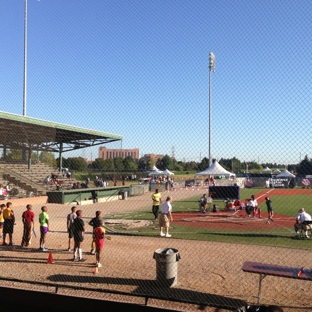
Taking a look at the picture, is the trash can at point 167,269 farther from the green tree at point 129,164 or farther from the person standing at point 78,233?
the green tree at point 129,164

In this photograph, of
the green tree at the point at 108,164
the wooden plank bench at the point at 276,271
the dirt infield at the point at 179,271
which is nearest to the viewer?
the wooden plank bench at the point at 276,271

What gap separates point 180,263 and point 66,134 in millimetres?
11182

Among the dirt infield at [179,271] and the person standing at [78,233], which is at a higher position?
the person standing at [78,233]

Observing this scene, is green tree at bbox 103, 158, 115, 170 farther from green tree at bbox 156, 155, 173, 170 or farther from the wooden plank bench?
the wooden plank bench

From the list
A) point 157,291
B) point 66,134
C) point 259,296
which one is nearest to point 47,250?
point 157,291

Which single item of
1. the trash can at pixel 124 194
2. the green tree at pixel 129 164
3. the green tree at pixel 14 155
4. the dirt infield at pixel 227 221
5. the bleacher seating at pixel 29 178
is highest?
the green tree at pixel 14 155

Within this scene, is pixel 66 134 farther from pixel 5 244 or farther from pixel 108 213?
pixel 5 244

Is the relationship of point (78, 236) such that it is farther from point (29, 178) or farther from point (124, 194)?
point (124, 194)

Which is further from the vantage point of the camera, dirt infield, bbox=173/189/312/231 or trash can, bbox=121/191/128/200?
trash can, bbox=121/191/128/200

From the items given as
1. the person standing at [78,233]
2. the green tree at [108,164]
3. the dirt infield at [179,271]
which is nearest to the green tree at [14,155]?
the dirt infield at [179,271]

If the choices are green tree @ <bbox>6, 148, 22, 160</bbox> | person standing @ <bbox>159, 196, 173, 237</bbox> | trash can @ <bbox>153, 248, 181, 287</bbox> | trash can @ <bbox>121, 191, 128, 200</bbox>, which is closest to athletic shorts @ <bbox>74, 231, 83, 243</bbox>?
trash can @ <bbox>153, 248, 181, 287</bbox>

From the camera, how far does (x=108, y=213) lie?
18969 mm

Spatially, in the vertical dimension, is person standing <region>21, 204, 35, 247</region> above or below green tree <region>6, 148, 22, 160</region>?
below

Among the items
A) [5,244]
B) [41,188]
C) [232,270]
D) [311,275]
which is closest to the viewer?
[311,275]
